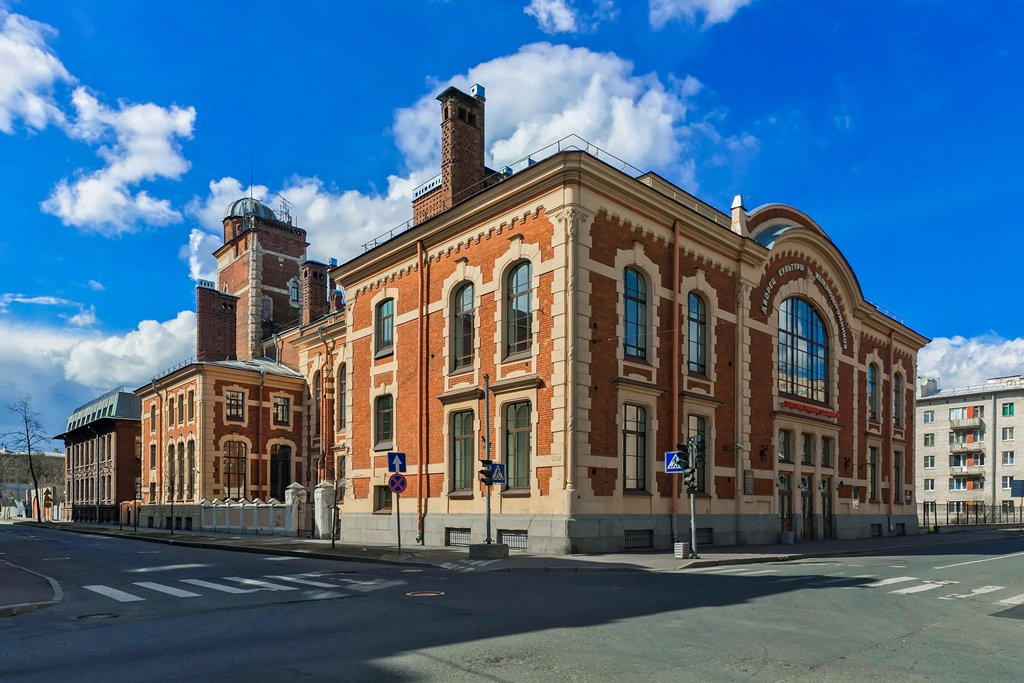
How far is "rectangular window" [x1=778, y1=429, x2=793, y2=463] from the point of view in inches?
1217

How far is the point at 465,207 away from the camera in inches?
1031

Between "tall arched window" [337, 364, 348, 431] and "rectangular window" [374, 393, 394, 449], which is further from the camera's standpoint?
"tall arched window" [337, 364, 348, 431]

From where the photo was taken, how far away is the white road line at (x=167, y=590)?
1360 centimetres

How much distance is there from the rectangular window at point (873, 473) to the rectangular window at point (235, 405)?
113 ft

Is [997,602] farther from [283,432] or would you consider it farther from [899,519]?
[283,432]

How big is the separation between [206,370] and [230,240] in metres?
15.9

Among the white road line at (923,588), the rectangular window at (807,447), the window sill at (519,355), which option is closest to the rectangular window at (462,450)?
the window sill at (519,355)

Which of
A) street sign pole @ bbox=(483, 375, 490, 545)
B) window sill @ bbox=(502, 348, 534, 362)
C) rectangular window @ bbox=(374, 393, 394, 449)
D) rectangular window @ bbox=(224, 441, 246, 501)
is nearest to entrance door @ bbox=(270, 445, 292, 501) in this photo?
rectangular window @ bbox=(224, 441, 246, 501)

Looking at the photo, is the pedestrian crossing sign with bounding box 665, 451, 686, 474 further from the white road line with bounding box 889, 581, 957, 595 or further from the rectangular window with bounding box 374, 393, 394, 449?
the rectangular window with bounding box 374, 393, 394, 449

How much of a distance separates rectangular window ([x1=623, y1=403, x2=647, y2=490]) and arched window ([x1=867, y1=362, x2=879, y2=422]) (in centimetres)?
1991

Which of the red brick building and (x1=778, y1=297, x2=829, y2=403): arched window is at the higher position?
(x1=778, y1=297, x2=829, y2=403): arched window

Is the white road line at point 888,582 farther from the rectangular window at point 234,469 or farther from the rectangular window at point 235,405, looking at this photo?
the rectangular window at point 235,405

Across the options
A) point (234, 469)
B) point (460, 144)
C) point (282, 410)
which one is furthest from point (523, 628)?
point (282, 410)

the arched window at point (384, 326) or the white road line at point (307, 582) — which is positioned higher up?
the arched window at point (384, 326)
